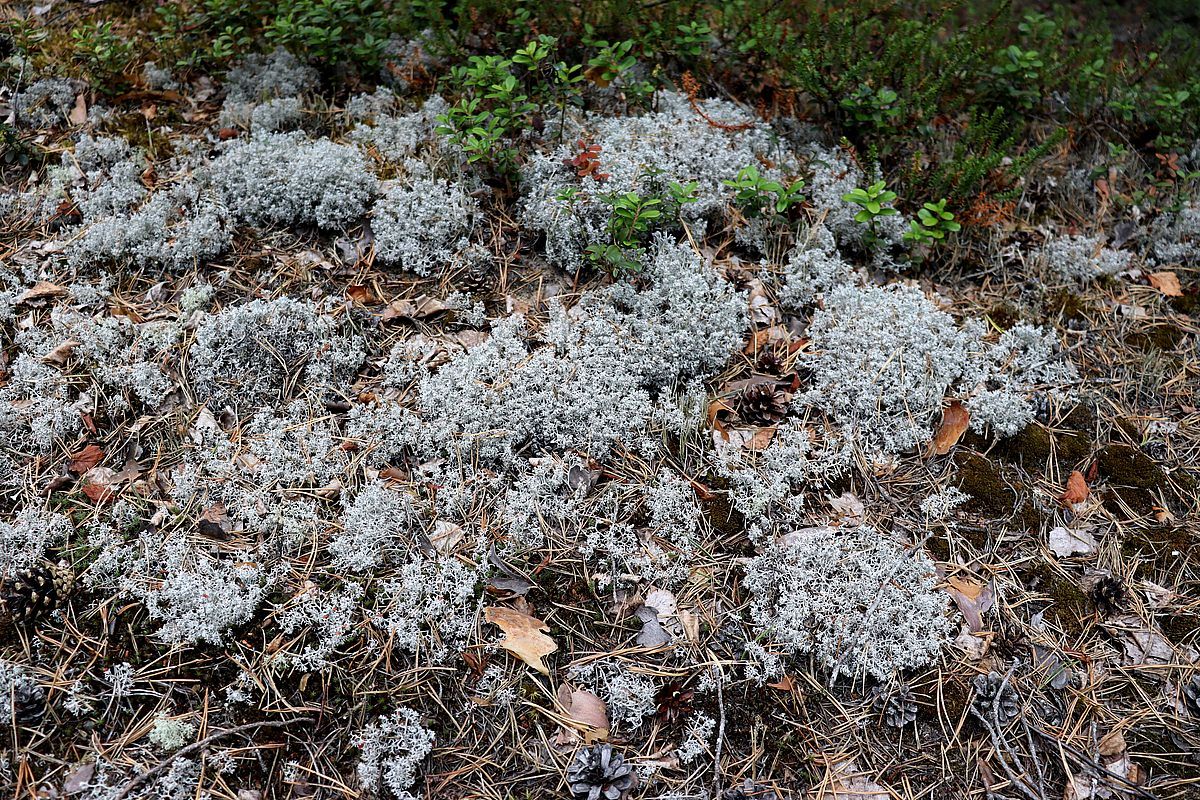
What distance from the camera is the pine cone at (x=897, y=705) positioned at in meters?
3.24

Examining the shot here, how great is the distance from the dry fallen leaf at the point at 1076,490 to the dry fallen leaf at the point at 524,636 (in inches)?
111

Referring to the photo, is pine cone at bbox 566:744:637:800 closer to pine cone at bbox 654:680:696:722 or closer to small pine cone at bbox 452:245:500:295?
pine cone at bbox 654:680:696:722

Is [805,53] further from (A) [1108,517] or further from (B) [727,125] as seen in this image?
(A) [1108,517]

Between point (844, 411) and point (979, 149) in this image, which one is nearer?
point (844, 411)

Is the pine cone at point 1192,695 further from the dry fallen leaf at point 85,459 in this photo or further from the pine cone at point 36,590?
the dry fallen leaf at point 85,459

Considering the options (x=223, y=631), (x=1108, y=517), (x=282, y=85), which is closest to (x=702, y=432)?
(x=1108, y=517)

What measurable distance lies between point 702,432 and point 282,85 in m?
4.04

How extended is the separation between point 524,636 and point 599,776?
0.66 meters

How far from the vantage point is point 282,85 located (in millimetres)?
5340

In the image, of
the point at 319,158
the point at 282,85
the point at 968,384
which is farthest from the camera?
the point at 282,85

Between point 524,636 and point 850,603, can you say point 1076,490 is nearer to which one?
point 850,603

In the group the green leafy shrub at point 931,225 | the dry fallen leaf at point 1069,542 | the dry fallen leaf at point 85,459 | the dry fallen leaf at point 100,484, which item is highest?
the green leafy shrub at point 931,225

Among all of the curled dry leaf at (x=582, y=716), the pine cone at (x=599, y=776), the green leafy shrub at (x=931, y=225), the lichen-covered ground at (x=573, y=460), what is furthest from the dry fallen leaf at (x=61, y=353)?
the green leafy shrub at (x=931, y=225)

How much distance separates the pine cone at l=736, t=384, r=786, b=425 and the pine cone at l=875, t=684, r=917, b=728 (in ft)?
4.82
